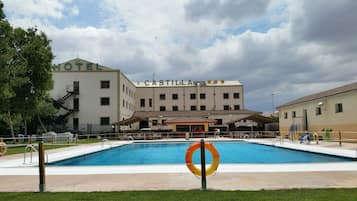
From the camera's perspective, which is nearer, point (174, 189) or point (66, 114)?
point (174, 189)

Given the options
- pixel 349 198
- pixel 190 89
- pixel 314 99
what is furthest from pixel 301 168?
pixel 190 89

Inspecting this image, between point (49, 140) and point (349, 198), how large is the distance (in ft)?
84.3

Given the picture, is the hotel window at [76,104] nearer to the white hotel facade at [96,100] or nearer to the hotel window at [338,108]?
the white hotel facade at [96,100]

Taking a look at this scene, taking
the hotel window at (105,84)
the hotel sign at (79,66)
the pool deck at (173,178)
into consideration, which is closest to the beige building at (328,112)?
the pool deck at (173,178)

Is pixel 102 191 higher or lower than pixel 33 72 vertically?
lower

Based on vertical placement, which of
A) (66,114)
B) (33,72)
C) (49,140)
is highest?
(33,72)

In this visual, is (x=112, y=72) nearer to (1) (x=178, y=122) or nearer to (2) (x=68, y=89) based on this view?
(2) (x=68, y=89)

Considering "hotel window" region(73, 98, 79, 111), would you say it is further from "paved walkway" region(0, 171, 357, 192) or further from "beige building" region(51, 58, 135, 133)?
"paved walkway" region(0, 171, 357, 192)

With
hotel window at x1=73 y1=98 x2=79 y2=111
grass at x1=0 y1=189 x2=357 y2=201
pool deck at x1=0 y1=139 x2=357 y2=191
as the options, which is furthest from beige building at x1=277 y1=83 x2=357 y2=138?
hotel window at x1=73 y1=98 x2=79 y2=111

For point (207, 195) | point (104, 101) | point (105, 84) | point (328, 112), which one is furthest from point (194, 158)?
point (105, 84)

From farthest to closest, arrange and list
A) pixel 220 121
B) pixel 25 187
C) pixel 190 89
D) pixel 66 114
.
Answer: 1. pixel 190 89
2. pixel 220 121
3. pixel 66 114
4. pixel 25 187

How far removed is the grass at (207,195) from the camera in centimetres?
516

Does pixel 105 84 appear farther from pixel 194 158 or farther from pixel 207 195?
pixel 207 195

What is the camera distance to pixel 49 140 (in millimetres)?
26797
